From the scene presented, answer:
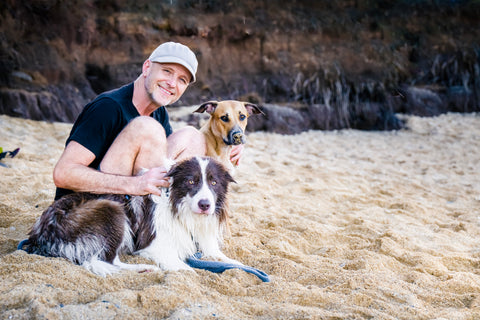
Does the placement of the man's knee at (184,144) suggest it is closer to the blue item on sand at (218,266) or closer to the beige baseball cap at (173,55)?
the beige baseball cap at (173,55)

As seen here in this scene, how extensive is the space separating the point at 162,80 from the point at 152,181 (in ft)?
3.03

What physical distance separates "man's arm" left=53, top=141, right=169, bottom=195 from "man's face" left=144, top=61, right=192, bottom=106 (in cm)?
74

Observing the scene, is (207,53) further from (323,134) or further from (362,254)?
(362,254)

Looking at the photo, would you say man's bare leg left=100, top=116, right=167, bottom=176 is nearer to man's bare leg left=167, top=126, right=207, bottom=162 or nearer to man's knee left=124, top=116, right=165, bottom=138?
man's knee left=124, top=116, right=165, bottom=138

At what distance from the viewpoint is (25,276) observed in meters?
2.24

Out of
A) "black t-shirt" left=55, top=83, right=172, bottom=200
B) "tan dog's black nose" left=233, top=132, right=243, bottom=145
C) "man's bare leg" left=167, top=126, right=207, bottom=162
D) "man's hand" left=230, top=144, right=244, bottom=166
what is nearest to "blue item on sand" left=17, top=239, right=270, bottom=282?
"black t-shirt" left=55, top=83, right=172, bottom=200

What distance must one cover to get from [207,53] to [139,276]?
8.32 meters

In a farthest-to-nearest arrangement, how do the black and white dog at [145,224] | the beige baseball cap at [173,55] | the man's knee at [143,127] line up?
the beige baseball cap at [173,55], the man's knee at [143,127], the black and white dog at [145,224]

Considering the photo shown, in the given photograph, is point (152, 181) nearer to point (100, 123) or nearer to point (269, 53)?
point (100, 123)

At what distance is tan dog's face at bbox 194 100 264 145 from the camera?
4.88 m

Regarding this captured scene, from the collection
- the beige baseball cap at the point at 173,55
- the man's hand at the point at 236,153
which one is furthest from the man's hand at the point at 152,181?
the man's hand at the point at 236,153

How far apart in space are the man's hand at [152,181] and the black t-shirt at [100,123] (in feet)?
1.27

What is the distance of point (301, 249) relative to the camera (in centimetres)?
341

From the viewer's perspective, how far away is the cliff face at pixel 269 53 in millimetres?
8320
